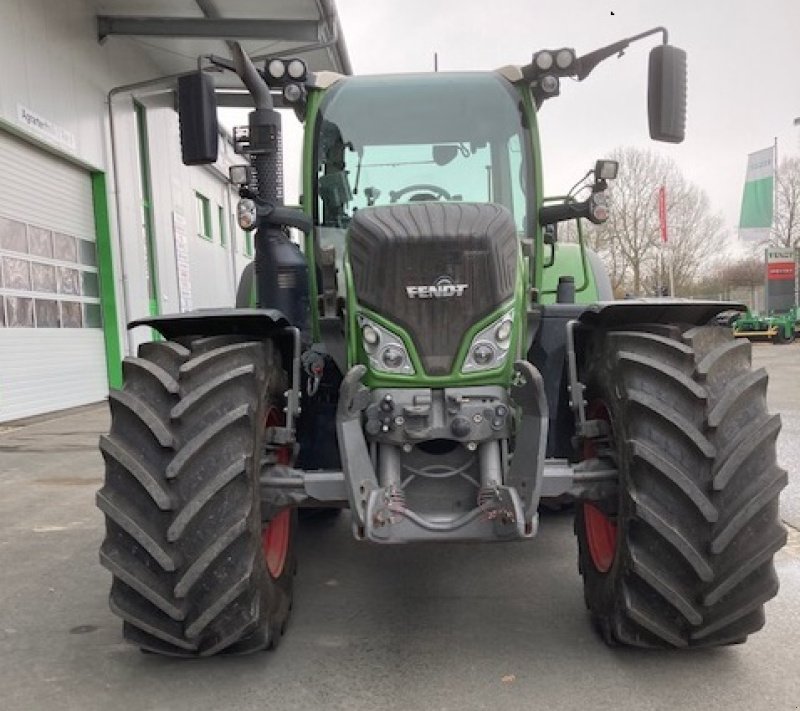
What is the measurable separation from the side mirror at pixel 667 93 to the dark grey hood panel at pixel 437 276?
1.16 m

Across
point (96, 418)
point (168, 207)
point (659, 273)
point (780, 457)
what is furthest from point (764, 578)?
point (659, 273)

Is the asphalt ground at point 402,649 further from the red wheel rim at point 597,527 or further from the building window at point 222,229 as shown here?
the building window at point 222,229

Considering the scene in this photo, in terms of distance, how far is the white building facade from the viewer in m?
10.5

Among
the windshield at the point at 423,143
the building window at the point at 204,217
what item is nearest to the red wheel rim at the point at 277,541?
the windshield at the point at 423,143

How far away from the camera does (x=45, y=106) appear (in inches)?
438

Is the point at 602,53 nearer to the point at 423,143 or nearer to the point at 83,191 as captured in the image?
the point at 423,143

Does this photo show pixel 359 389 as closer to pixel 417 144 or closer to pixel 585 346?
pixel 585 346

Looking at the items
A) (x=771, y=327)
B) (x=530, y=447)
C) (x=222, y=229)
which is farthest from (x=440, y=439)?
(x=771, y=327)

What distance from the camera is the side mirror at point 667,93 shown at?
3.55 metres

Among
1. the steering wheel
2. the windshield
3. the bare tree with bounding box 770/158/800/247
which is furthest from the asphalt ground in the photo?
the bare tree with bounding box 770/158/800/247

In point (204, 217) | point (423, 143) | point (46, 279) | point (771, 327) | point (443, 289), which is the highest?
point (204, 217)

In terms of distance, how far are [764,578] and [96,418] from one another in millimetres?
9992

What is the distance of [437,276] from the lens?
294 centimetres

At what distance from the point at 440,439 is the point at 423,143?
1.65m
